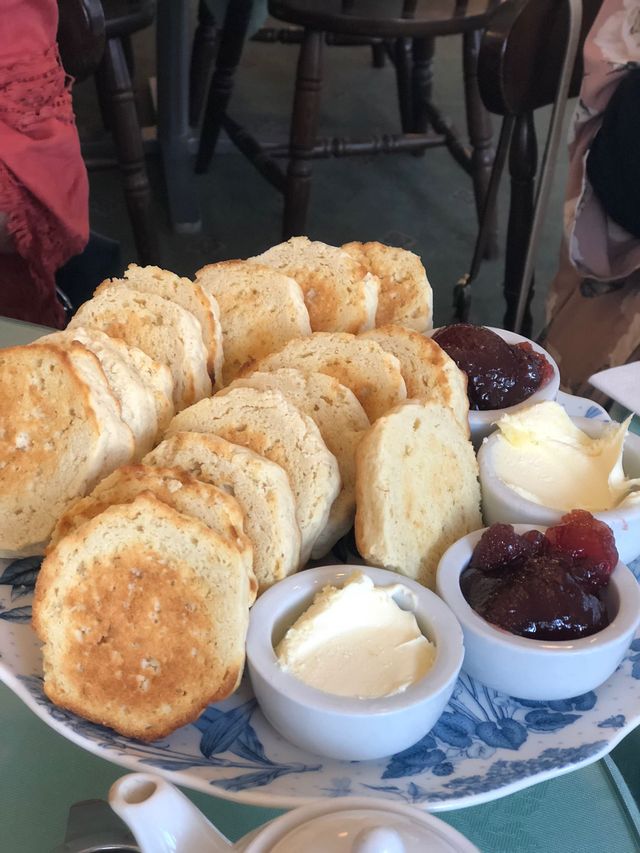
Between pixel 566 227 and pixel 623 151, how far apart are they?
0.25 metres

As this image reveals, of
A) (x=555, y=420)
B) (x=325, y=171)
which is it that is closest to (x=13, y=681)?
(x=555, y=420)

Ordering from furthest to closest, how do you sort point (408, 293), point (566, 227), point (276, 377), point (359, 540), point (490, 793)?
1. point (566, 227)
2. point (408, 293)
3. point (276, 377)
4. point (359, 540)
5. point (490, 793)

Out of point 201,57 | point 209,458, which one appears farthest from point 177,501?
point 201,57

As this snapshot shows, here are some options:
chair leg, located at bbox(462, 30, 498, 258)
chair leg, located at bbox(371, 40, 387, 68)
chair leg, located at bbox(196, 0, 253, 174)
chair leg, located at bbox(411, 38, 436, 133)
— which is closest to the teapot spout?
chair leg, located at bbox(462, 30, 498, 258)

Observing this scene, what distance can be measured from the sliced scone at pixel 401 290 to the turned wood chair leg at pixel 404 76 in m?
3.20

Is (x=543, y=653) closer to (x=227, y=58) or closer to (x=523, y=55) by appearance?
(x=523, y=55)

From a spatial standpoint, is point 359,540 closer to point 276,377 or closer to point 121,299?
point 276,377

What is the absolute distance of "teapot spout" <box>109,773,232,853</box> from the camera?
647mm

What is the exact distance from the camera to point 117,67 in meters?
3.10

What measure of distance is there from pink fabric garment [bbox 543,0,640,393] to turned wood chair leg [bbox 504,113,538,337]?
1.77ft

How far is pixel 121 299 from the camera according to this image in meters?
1.33

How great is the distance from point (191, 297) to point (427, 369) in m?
0.37

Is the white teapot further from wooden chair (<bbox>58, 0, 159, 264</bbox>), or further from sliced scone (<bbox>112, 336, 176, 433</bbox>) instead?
wooden chair (<bbox>58, 0, 159, 264</bbox>)

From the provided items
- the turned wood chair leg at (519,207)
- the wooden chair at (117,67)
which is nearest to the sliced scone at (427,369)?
the wooden chair at (117,67)
